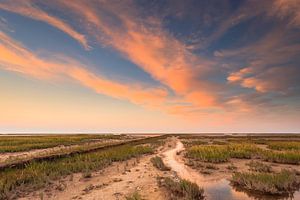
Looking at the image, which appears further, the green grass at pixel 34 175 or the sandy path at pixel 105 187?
the green grass at pixel 34 175

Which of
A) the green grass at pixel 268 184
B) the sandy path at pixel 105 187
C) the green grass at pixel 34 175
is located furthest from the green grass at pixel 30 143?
the green grass at pixel 268 184

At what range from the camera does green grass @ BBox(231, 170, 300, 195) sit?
39.8 ft

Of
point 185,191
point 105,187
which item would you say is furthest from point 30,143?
point 185,191

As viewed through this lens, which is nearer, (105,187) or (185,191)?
(185,191)

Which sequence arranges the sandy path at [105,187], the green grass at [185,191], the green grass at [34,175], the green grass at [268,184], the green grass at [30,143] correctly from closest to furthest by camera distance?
the green grass at [185,191] → the sandy path at [105,187] → the green grass at [268,184] → the green grass at [34,175] → the green grass at [30,143]

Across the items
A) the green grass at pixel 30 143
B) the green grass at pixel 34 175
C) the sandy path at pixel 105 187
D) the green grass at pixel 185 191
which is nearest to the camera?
the green grass at pixel 185 191

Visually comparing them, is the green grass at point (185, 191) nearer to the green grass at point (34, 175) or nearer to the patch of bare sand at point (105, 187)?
the patch of bare sand at point (105, 187)

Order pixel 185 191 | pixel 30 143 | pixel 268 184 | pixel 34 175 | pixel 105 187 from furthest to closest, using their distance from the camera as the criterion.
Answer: pixel 30 143, pixel 34 175, pixel 105 187, pixel 268 184, pixel 185 191

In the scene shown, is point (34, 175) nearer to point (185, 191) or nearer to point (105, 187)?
point (105, 187)

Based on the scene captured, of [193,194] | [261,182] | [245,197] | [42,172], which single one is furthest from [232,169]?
[42,172]

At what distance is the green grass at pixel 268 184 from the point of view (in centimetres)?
1214

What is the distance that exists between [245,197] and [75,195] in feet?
26.1

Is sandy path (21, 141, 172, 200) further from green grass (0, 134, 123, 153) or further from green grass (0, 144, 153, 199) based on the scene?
green grass (0, 134, 123, 153)

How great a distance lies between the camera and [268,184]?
493 inches
